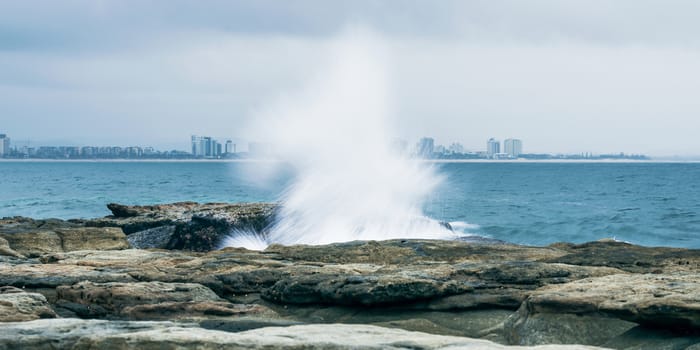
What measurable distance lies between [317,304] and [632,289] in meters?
3.36

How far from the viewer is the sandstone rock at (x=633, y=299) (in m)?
6.59

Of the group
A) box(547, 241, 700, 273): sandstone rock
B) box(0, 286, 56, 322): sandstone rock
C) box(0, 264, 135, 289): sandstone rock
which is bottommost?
box(0, 264, 135, 289): sandstone rock

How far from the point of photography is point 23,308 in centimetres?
746

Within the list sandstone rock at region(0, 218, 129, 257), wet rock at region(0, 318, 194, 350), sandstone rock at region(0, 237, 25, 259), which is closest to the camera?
wet rock at region(0, 318, 194, 350)

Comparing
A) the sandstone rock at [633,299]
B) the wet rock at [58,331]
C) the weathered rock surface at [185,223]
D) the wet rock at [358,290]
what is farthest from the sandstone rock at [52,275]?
the weathered rock surface at [185,223]

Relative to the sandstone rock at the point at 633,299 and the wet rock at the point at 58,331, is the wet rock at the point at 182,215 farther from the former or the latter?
the wet rock at the point at 58,331

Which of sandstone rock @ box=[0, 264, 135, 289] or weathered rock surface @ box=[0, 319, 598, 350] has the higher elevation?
weathered rock surface @ box=[0, 319, 598, 350]

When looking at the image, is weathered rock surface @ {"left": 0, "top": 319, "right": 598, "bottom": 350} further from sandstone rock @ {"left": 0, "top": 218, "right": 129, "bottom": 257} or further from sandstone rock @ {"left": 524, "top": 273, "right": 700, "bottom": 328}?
sandstone rock @ {"left": 0, "top": 218, "right": 129, "bottom": 257}

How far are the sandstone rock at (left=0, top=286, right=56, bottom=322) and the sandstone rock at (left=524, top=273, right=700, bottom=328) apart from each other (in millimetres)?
4625

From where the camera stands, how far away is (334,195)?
26750 mm

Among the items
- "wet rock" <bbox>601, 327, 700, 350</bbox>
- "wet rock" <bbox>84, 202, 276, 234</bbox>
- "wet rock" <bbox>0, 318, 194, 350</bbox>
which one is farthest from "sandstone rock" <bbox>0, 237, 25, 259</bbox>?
"wet rock" <bbox>601, 327, 700, 350</bbox>

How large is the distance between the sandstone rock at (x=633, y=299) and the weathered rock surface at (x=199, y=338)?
185 centimetres

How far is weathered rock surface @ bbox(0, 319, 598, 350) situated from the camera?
535cm

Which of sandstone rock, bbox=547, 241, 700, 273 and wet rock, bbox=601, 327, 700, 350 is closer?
wet rock, bbox=601, 327, 700, 350
